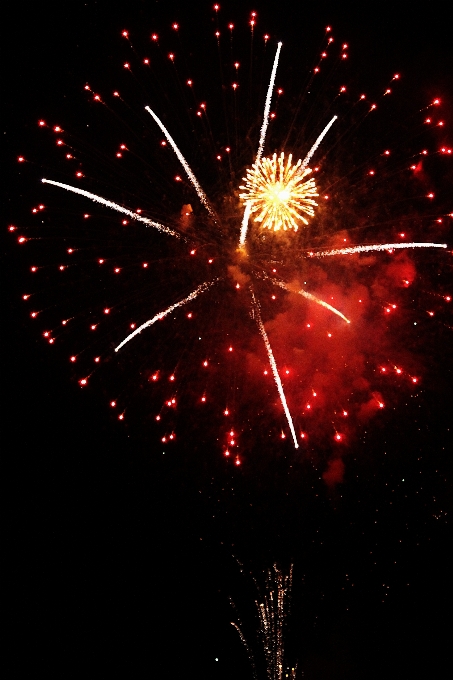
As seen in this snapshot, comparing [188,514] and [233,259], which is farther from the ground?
[233,259]

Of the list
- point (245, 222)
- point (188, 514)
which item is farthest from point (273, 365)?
point (188, 514)

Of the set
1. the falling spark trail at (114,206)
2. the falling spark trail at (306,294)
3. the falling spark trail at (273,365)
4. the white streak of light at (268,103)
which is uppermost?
the white streak of light at (268,103)

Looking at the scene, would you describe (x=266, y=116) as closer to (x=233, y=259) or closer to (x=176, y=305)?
(x=233, y=259)

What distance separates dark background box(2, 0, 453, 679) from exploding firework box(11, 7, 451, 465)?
0.34 m

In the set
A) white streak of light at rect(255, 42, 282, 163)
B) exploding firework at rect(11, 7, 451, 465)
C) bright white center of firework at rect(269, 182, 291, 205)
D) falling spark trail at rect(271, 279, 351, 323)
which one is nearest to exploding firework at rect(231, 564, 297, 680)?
exploding firework at rect(11, 7, 451, 465)

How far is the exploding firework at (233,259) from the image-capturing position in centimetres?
438

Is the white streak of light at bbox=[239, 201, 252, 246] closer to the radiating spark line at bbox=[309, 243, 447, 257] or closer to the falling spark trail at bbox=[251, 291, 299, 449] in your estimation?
the falling spark trail at bbox=[251, 291, 299, 449]

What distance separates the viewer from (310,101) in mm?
4445

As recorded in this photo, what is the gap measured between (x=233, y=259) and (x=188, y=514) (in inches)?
118

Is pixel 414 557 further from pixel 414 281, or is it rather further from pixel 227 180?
pixel 227 180

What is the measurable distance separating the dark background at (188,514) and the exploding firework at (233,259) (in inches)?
13.4

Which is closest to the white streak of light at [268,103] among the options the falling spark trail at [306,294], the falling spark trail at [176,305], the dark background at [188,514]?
the dark background at [188,514]

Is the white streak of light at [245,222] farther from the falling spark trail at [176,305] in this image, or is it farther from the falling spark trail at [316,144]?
the falling spark trail at [316,144]

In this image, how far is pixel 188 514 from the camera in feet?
14.8
